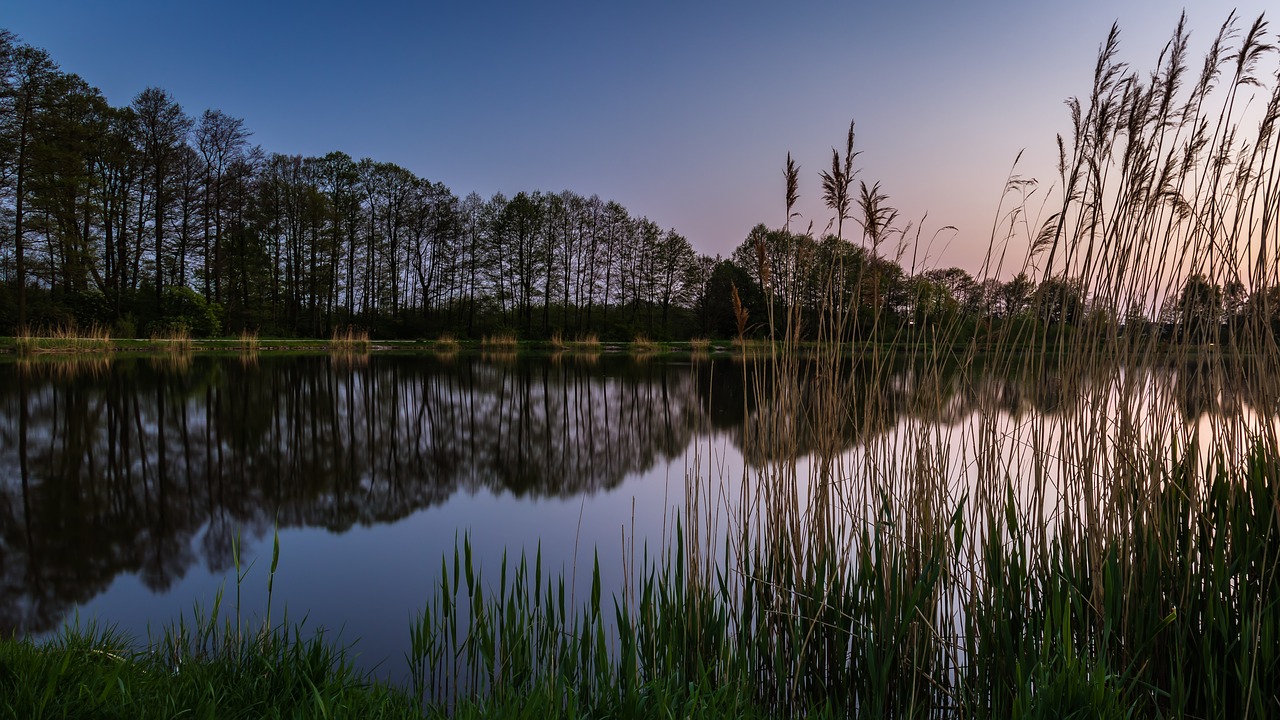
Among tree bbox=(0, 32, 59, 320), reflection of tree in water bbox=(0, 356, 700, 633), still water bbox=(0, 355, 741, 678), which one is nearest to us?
still water bbox=(0, 355, 741, 678)

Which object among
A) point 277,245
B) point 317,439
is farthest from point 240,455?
point 277,245

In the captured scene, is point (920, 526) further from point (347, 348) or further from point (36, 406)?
point (347, 348)

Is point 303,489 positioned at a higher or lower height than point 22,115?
lower

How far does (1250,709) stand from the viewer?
190cm

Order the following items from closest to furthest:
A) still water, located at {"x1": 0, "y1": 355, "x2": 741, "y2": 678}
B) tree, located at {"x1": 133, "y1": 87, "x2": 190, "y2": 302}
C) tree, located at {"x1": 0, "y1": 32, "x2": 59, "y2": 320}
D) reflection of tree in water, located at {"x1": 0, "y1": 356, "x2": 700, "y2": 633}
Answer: still water, located at {"x1": 0, "y1": 355, "x2": 741, "y2": 678}
reflection of tree in water, located at {"x1": 0, "y1": 356, "x2": 700, "y2": 633}
tree, located at {"x1": 0, "y1": 32, "x2": 59, "y2": 320}
tree, located at {"x1": 133, "y1": 87, "x2": 190, "y2": 302}

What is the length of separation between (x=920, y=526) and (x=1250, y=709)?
992 millimetres

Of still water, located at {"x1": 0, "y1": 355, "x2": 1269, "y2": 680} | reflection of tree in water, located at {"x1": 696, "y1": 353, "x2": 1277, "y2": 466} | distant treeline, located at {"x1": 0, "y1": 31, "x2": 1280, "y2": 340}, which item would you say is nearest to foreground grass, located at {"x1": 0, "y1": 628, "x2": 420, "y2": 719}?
still water, located at {"x1": 0, "y1": 355, "x2": 1269, "y2": 680}

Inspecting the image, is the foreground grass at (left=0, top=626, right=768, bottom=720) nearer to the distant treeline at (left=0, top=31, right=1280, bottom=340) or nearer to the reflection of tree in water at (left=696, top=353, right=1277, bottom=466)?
the reflection of tree in water at (left=696, top=353, right=1277, bottom=466)

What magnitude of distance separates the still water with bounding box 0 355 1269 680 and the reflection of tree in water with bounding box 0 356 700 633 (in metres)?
0.03

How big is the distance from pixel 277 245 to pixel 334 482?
32079 mm

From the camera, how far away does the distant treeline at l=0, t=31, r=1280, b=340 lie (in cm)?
2286

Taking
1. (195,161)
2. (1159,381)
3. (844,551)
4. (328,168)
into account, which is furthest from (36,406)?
(328,168)

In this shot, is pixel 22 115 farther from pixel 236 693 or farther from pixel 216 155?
pixel 236 693

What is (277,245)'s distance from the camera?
33.5 metres
